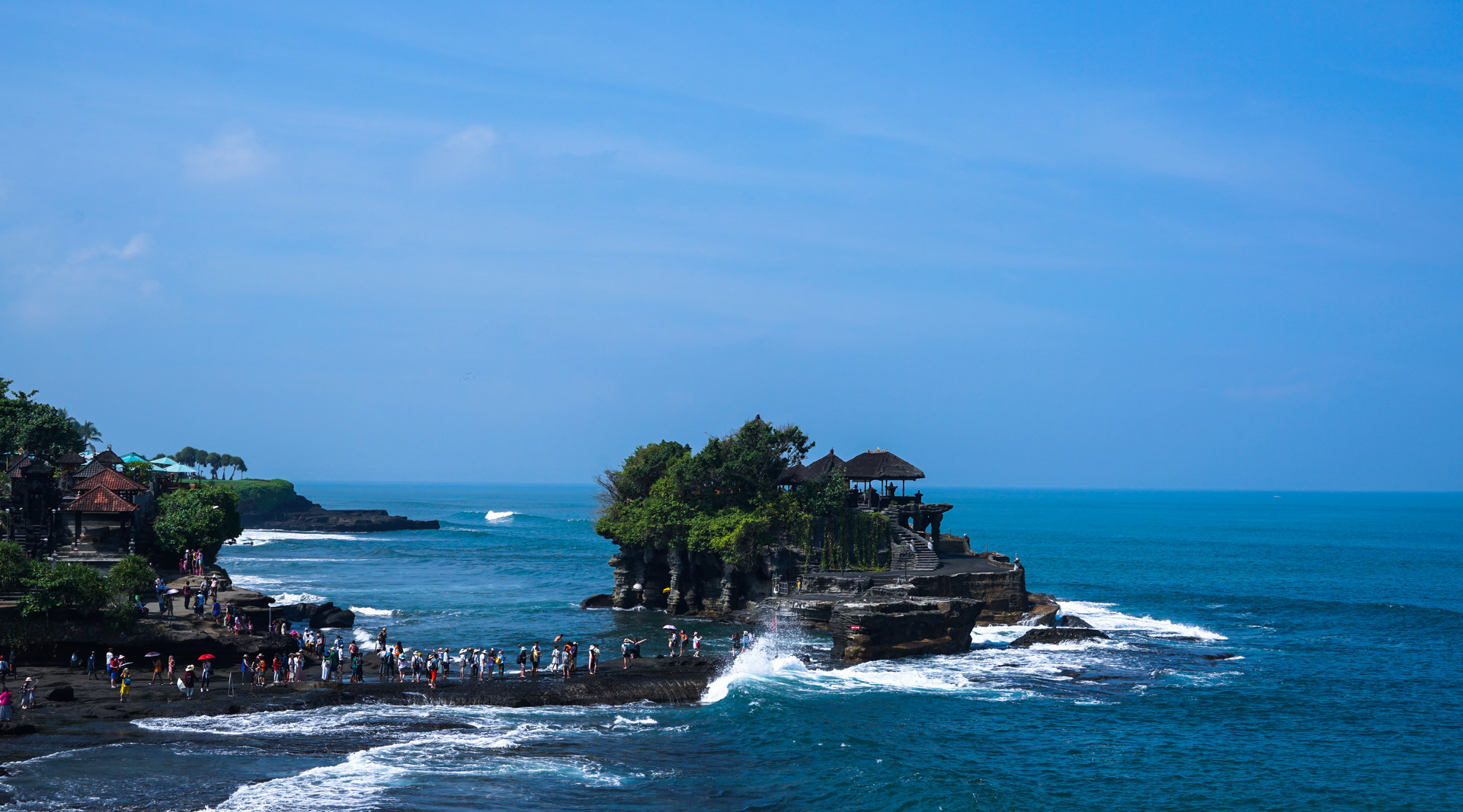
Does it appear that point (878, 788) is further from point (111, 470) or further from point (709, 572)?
point (111, 470)

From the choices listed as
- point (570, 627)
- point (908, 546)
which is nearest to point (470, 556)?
point (570, 627)

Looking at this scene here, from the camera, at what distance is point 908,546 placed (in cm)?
6038

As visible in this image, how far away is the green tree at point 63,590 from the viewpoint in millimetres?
40406

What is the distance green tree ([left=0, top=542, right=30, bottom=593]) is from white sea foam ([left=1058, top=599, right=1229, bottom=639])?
182 ft

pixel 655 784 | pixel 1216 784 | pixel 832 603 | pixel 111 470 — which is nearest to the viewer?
pixel 655 784

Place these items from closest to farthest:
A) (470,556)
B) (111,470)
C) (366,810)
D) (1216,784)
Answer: (366,810) < (1216,784) < (111,470) < (470,556)

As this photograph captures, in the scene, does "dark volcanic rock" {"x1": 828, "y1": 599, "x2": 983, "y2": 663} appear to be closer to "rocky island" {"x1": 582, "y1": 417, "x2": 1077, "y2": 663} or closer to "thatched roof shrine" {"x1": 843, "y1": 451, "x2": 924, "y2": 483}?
"rocky island" {"x1": 582, "y1": 417, "x2": 1077, "y2": 663}

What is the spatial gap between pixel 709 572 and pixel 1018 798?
114 feet

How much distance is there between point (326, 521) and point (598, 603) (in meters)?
104

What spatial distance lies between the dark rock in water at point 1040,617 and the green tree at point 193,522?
50.8 metres

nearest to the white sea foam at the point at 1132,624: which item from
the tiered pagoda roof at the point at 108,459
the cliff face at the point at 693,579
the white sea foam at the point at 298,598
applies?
the cliff face at the point at 693,579

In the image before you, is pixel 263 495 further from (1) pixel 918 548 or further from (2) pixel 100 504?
(1) pixel 918 548

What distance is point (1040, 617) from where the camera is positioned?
59250 millimetres

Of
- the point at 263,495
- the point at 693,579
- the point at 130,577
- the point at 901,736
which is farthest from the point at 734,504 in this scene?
the point at 263,495
